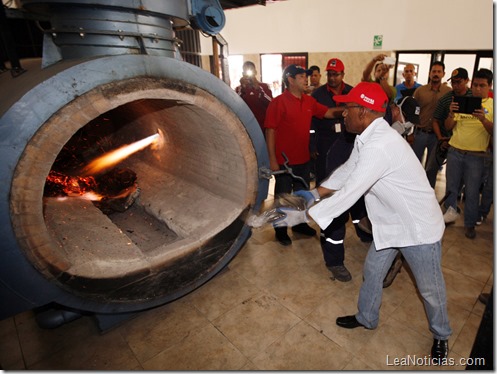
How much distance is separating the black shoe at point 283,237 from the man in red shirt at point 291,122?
488mm

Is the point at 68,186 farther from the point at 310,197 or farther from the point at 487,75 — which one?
the point at 487,75

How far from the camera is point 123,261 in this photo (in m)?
2.55

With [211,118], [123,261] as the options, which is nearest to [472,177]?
[211,118]

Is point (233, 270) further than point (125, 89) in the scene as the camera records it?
Yes

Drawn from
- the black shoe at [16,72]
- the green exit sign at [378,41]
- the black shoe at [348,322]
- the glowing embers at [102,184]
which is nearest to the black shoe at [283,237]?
the black shoe at [348,322]

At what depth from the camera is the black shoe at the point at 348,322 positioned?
262 cm

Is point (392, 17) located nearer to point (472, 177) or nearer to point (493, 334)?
point (472, 177)

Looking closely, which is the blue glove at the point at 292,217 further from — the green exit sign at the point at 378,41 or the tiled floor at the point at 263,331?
the green exit sign at the point at 378,41

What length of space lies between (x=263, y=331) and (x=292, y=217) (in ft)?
3.31

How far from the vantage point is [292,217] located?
2434 millimetres

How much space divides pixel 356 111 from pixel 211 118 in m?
1.17

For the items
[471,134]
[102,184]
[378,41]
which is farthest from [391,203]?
[378,41]

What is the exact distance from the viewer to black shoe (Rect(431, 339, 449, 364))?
230 cm

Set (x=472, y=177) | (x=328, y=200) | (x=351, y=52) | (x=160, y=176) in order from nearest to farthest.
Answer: (x=328, y=200) < (x=472, y=177) < (x=160, y=176) < (x=351, y=52)
